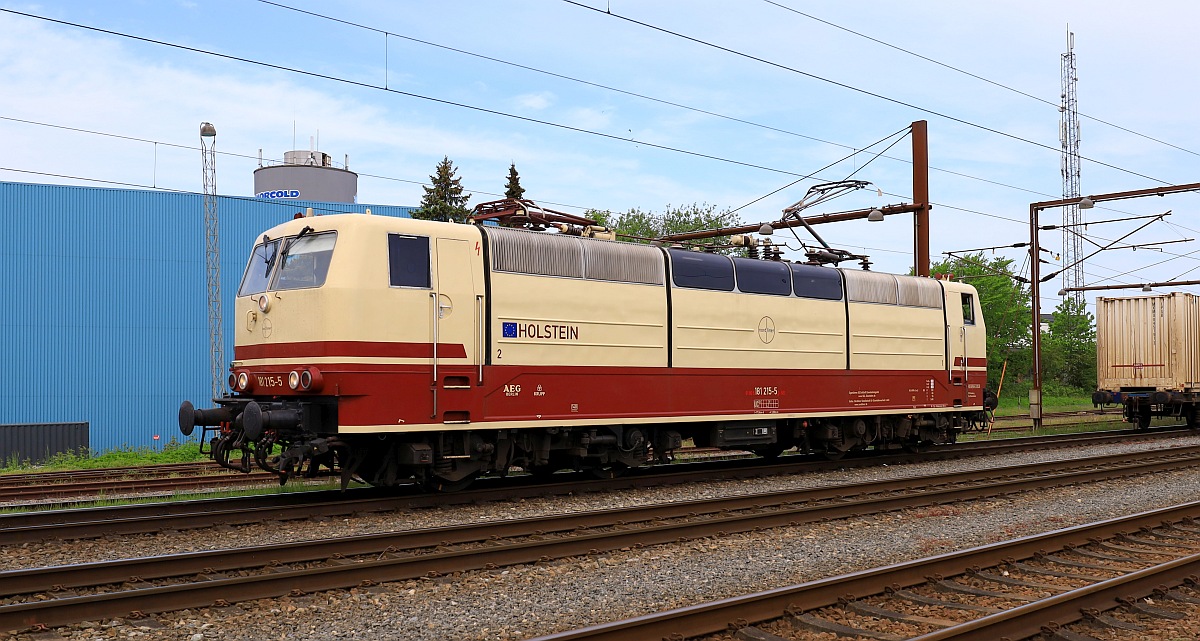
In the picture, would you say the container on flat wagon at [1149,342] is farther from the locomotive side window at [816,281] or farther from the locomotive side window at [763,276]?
the locomotive side window at [763,276]

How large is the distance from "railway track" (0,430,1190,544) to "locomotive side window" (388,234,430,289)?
2648 millimetres

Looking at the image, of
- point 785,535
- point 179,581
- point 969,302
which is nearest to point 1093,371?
point 969,302

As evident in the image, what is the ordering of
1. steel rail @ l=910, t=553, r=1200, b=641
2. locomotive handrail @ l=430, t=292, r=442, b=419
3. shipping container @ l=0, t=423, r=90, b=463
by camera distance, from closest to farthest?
steel rail @ l=910, t=553, r=1200, b=641 → locomotive handrail @ l=430, t=292, r=442, b=419 → shipping container @ l=0, t=423, r=90, b=463

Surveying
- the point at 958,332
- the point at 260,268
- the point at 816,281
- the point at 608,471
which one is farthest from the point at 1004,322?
the point at 260,268

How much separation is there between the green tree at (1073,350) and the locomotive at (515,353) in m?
51.6

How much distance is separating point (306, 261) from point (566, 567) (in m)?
5.40

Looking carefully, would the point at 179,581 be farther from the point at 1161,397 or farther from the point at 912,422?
the point at 1161,397

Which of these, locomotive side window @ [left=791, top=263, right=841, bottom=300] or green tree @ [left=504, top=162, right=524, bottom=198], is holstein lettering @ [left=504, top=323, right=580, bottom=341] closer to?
locomotive side window @ [left=791, top=263, right=841, bottom=300]

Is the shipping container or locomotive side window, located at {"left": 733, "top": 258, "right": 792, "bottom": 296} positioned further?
the shipping container

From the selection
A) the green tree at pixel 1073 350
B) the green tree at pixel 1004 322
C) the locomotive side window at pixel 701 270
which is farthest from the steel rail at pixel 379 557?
the green tree at pixel 1073 350

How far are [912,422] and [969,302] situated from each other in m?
3.08

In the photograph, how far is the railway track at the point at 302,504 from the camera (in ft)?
32.4

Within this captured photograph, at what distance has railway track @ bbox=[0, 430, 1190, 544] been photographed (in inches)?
389

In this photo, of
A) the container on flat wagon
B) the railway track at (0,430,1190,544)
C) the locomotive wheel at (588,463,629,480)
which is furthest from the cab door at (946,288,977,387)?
the container on flat wagon
